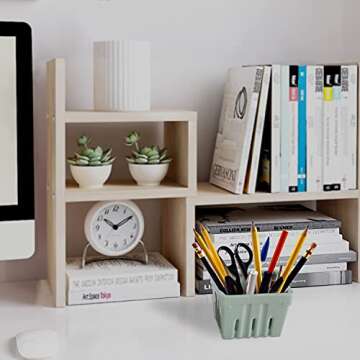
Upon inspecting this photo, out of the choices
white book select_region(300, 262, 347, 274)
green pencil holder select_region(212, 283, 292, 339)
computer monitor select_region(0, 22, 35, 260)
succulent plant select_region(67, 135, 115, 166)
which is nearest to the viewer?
green pencil holder select_region(212, 283, 292, 339)

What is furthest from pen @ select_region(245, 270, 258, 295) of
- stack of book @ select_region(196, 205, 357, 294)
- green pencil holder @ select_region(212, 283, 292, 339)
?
stack of book @ select_region(196, 205, 357, 294)

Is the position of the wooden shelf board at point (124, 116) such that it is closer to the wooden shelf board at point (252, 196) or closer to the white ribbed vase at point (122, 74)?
the white ribbed vase at point (122, 74)

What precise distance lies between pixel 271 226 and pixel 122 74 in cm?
41

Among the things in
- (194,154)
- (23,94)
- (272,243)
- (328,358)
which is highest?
(23,94)

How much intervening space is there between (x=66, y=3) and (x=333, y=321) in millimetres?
814

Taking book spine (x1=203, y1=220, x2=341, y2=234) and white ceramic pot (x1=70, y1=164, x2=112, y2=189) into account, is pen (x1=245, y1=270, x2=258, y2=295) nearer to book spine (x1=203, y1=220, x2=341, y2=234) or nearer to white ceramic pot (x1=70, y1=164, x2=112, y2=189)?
book spine (x1=203, y1=220, x2=341, y2=234)

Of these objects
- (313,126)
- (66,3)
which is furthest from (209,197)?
(66,3)

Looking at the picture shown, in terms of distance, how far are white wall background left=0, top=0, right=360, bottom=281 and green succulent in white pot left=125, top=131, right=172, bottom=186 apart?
19 cm

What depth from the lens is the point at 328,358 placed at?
118cm

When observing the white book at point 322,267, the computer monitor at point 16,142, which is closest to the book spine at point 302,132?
the white book at point 322,267

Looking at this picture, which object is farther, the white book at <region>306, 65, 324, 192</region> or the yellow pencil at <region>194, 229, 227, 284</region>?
the white book at <region>306, 65, 324, 192</region>

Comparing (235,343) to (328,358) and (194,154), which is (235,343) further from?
(194,154)

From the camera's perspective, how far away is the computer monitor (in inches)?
54.2

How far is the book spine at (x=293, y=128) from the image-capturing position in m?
1.54
